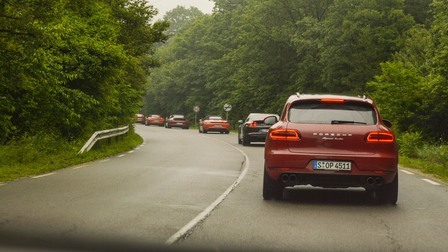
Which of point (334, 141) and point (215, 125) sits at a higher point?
point (334, 141)

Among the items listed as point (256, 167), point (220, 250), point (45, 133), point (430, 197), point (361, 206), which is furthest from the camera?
point (45, 133)

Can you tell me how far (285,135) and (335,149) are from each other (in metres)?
0.77

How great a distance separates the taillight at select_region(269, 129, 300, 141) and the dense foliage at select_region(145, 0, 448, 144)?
50.7 feet

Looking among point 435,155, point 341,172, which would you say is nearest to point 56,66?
point 341,172

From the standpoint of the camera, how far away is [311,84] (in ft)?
171

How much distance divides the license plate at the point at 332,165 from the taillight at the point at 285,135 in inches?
19.1

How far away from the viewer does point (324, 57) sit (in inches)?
1829

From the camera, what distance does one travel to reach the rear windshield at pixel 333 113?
953 cm

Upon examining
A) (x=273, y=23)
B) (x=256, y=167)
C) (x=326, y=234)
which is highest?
(x=273, y=23)

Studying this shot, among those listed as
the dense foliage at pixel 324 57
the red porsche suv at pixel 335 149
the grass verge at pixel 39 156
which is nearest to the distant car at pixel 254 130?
the dense foliage at pixel 324 57

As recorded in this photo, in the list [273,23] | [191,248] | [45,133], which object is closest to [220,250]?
[191,248]

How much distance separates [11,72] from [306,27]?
132 ft

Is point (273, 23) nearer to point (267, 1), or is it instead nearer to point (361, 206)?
point (267, 1)

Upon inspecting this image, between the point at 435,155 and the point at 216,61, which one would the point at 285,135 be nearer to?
the point at 435,155
